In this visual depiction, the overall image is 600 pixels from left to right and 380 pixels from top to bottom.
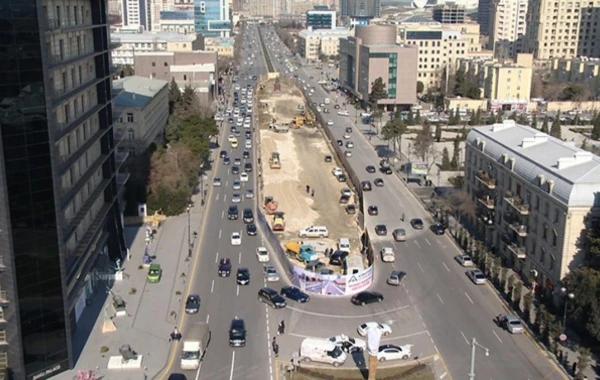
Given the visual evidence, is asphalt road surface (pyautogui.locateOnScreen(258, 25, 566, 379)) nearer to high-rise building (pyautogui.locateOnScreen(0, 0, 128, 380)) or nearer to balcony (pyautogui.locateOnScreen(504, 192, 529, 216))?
balcony (pyautogui.locateOnScreen(504, 192, 529, 216))

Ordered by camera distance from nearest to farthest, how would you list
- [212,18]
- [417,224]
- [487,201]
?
1. [487,201]
2. [417,224]
3. [212,18]

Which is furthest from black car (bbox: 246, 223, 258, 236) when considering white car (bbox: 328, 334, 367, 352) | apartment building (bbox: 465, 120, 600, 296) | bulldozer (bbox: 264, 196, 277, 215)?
white car (bbox: 328, 334, 367, 352)

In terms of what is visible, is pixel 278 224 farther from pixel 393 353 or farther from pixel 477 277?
pixel 393 353

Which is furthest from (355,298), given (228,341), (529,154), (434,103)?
(434,103)

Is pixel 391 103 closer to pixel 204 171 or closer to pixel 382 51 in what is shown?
pixel 382 51

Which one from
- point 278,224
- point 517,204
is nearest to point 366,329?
point 517,204
